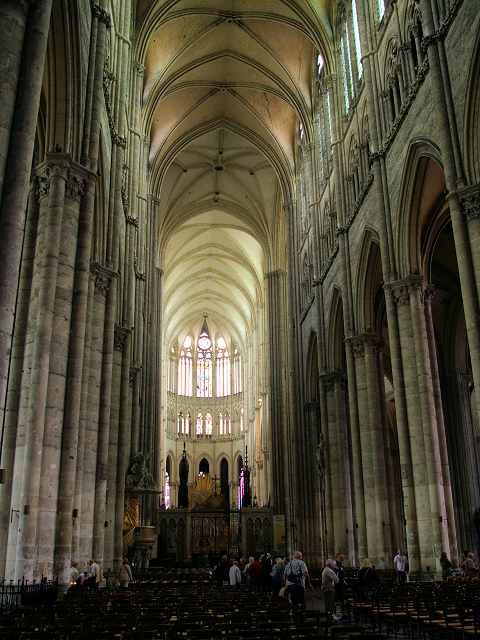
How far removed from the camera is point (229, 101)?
128 feet

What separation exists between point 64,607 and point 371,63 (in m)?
19.8

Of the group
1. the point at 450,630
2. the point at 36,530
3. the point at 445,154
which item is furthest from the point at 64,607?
the point at 445,154

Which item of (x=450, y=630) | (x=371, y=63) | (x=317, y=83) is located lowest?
(x=450, y=630)

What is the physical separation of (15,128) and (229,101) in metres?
31.4

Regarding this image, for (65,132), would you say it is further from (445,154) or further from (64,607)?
(64,607)

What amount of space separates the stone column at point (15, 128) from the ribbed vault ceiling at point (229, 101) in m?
20.2

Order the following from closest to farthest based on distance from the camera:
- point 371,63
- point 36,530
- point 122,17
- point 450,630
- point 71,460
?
point 450,630
point 36,530
point 71,460
point 371,63
point 122,17

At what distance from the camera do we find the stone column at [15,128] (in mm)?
8742

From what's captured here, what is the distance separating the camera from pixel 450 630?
789 cm

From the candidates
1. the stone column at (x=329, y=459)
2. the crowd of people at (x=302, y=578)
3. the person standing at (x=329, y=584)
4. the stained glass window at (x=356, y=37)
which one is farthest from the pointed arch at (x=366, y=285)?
the person standing at (x=329, y=584)

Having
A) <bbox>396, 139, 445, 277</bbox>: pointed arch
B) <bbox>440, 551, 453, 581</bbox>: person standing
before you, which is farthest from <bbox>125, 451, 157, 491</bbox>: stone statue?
<bbox>396, 139, 445, 277</bbox>: pointed arch

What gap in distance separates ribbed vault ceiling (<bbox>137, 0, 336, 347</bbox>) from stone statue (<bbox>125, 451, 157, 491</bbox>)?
17.7 metres

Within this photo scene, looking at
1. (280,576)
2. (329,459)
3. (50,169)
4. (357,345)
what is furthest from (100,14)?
(329,459)

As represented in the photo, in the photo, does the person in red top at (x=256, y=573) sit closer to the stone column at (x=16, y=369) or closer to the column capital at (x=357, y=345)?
the stone column at (x=16, y=369)
